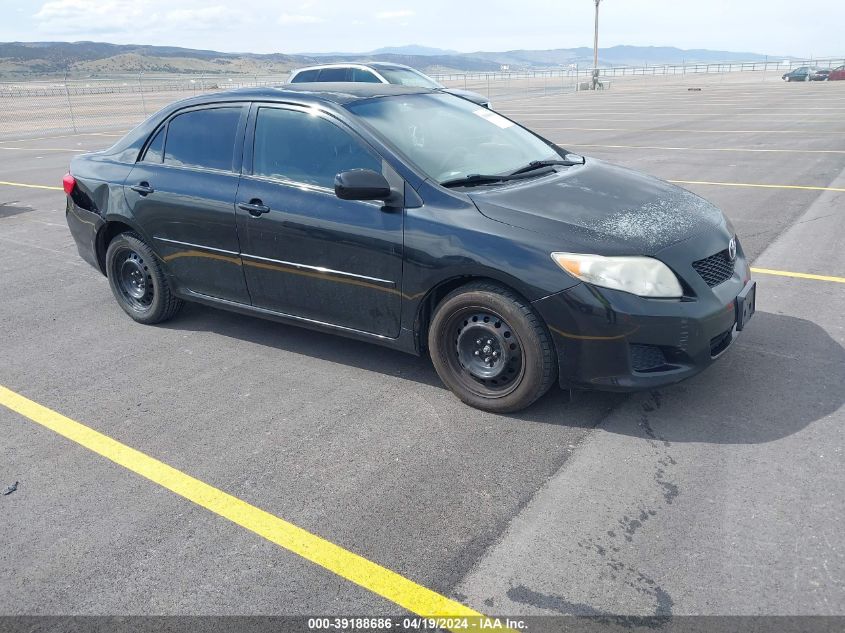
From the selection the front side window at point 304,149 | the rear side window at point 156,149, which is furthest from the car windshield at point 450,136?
the rear side window at point 156,149

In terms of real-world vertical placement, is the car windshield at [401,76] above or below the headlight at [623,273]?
above

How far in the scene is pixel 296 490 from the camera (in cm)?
331

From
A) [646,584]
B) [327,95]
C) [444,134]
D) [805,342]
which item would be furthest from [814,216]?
[646,584]

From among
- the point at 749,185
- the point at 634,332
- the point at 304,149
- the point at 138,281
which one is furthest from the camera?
the point at 749,185

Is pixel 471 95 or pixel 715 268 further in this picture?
pixel 471 95

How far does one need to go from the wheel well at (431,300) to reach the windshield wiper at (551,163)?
874mm

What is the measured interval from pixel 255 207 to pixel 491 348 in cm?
174

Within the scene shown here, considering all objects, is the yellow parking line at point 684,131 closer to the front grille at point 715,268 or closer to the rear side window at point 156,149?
the front grille at point 715,268

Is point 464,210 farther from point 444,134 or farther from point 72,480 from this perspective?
point 72,480

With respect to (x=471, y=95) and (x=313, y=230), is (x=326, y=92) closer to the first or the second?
(x=313, y=230)

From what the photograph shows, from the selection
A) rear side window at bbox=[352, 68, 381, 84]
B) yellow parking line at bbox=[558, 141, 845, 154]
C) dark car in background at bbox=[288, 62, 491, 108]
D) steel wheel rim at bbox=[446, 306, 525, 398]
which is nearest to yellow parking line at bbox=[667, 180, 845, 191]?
yellow parking line at bbox=[558, 141, 845, 154]

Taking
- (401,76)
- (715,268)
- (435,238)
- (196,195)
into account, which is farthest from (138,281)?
(401,76)

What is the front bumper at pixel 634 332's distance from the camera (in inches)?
138

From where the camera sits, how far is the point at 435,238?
3848mm
